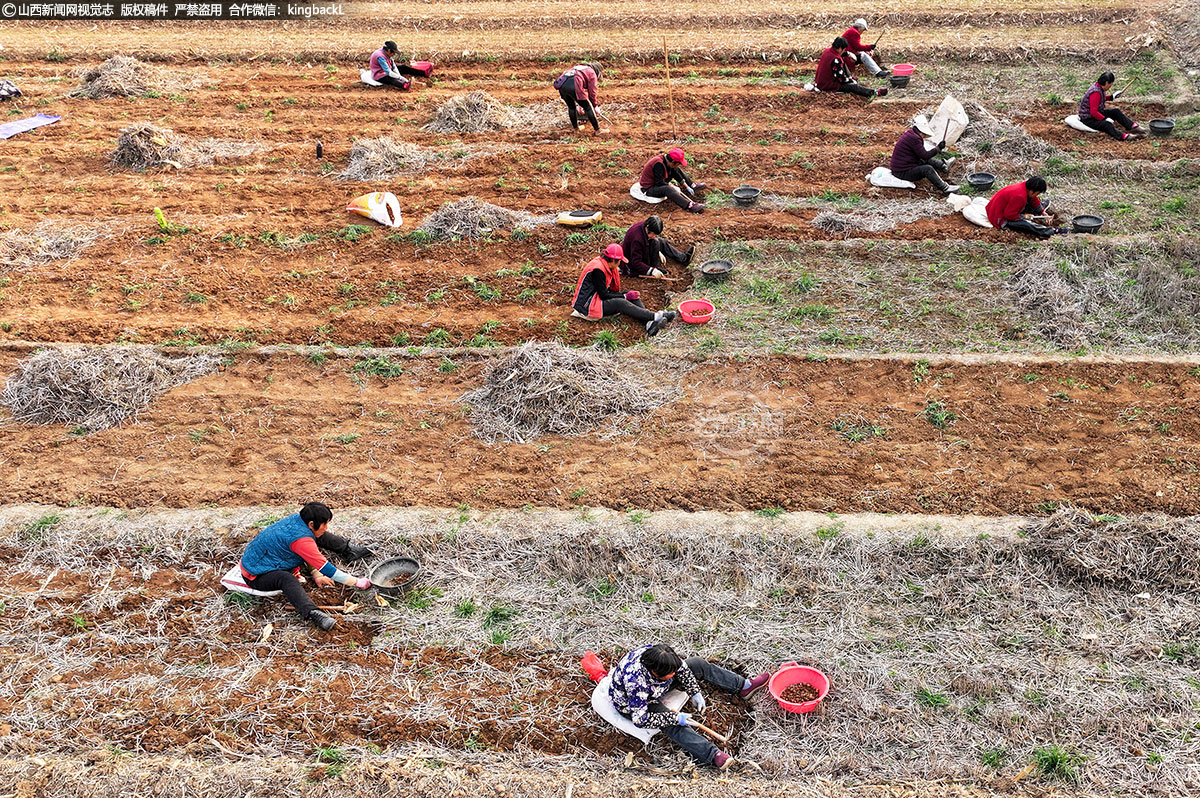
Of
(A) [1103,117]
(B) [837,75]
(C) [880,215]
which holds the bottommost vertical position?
(C) [880,215]

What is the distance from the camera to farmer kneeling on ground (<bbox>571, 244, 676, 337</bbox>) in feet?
31.4

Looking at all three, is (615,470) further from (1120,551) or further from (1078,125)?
(1078,125)

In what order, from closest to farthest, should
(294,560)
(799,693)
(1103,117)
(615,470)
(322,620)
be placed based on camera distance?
(799,693), (322,620), (294,560), (615,470), (1103,117)

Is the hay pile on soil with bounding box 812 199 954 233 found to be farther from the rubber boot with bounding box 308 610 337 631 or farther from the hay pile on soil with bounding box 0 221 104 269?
the hay pile on soil with bounding box 0 221 104 269

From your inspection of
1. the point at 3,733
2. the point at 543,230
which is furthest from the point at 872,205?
the point at 3,733

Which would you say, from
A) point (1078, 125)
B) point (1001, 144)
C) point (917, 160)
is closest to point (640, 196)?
point (917, 160)

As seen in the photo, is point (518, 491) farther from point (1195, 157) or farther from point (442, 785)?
point (1195, 157)

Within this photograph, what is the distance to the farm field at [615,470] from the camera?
228 inches

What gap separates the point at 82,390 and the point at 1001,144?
1228 cm

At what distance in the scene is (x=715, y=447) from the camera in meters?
8.11

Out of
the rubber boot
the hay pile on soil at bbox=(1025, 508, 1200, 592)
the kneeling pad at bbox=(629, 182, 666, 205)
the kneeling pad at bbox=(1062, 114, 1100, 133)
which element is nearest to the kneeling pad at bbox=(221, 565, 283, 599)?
the rubber boot

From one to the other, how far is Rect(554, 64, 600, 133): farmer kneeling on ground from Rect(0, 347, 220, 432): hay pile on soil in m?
7.72

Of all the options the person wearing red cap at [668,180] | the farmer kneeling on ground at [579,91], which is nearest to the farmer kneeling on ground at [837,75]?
the farmer kneeling on ground at [579,91]

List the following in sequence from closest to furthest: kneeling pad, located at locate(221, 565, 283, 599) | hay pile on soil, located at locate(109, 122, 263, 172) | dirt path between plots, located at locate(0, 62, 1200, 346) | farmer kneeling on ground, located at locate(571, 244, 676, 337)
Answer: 1. kneeling pad, located at locate(221, 565, 283, 599)
2. farmer kneeling on ground, located at locate(571, 244, 676, 337)
3. dirt path between plots, located at locate(0, 62, 1200, 346)
4. hay pile on soil, located at locate(109, 122, 263, 172)
